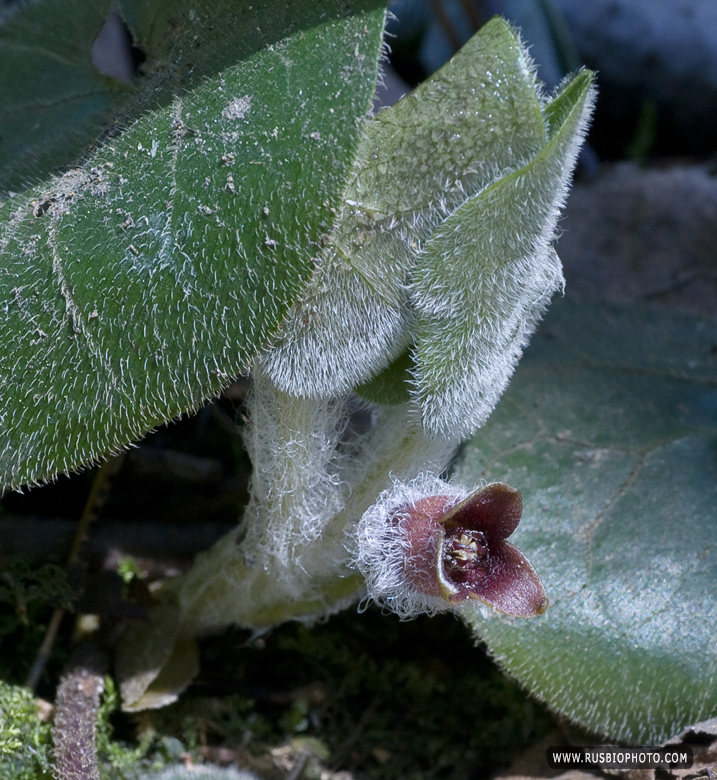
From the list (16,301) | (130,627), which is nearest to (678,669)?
(130,627)

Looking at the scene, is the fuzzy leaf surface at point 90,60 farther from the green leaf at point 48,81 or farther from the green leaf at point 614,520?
the green leaf at point 614,520

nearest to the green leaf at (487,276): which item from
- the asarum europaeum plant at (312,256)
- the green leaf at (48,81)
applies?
the asarum europaeum plant at (312,256)

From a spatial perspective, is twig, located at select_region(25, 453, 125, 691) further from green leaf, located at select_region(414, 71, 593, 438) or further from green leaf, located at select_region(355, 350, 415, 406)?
green leaf, located at select_region(414, 71, 593, 438)

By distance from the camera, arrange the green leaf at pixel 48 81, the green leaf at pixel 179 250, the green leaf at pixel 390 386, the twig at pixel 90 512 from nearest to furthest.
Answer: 1. the green leaf at pixel 179 250
2. the green leaf at pixel 390 386
3. the green leaf at pixel 48 81
4. the twig at pixel 90 512

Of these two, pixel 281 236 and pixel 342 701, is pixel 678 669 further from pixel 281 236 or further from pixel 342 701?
pixel 281 236

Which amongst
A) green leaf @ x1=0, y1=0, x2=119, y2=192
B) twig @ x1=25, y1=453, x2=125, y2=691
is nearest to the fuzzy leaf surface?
green leaf @ x1=0, y1=0, x2=119, y2=192

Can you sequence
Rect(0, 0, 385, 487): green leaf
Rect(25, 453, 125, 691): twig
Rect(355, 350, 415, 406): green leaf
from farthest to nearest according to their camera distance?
Rect(25, 453, 125, 691): twig → Rect(355, 350, 415, 406): green leaf → Rect(0, 0, 385, 487): green leaf

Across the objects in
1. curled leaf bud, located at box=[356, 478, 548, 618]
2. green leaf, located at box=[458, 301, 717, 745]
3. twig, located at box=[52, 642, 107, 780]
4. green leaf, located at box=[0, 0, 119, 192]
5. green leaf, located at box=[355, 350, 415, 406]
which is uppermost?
green leaf, located at box=[0, 0, 119, 192]
